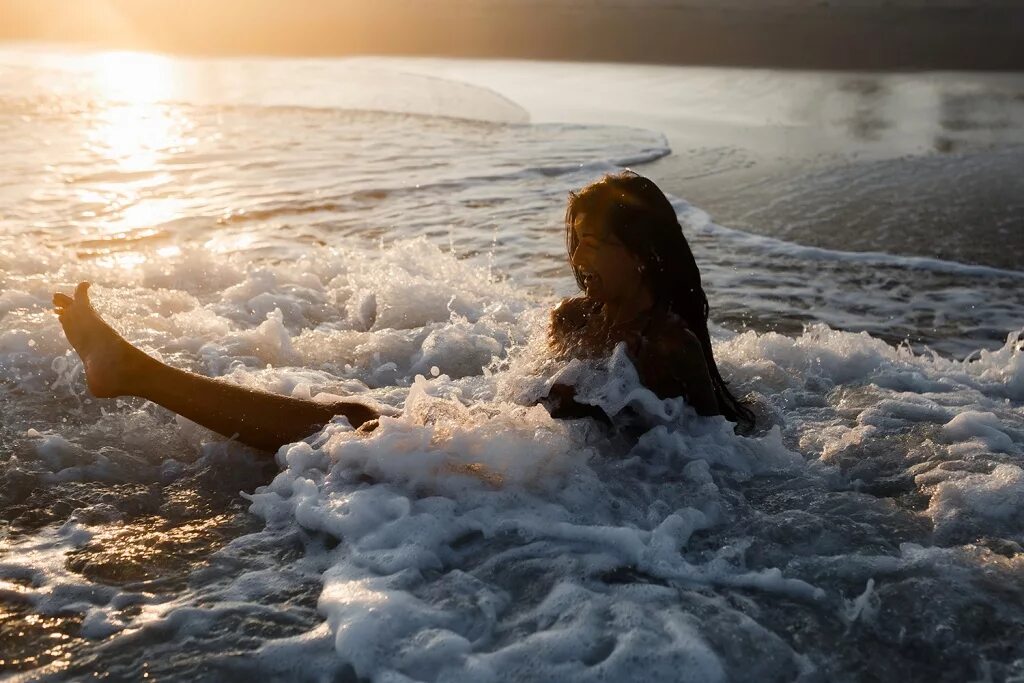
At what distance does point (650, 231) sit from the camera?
403 centimetres

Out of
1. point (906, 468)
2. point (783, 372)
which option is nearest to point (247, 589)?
point (906, 468)

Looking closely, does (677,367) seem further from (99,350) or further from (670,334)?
(99,350)

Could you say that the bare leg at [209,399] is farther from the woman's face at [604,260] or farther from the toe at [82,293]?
the woman's face at [604,260]

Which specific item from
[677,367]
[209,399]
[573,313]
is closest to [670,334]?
[677,367]

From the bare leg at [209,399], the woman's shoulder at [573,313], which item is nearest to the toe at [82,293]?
the bare leg at [209,399]

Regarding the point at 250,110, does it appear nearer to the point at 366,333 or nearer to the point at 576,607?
the point at 366,333

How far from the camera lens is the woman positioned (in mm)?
4043

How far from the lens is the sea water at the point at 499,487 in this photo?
310 centimetres

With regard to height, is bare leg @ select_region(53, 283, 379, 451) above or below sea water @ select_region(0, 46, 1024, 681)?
above

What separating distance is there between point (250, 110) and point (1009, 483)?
1334 centimetres

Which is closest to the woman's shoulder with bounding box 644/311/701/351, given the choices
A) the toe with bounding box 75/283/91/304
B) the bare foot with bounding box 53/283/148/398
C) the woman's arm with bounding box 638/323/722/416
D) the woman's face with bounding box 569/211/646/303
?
the woman's arm with bounding box 638/323/722/416

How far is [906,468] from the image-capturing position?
4270 millimetres

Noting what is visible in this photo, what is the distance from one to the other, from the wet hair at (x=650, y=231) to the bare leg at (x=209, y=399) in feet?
4.35

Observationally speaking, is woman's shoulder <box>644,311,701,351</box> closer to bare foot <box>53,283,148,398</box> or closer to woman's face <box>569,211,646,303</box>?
woman's face <box>569,211,646,303</box>
